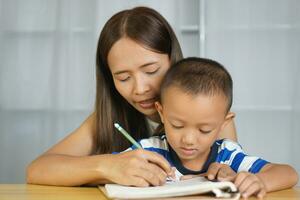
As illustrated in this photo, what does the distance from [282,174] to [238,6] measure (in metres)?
2.21

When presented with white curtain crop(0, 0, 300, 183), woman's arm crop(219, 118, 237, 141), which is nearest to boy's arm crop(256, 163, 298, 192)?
woman's arm crop(219, 118, 237, 141)

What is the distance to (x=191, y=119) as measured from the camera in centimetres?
126

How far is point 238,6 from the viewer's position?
10.7 ft

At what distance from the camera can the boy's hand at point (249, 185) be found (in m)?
1.04

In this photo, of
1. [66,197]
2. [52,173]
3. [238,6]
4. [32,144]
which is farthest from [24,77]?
[66,197]

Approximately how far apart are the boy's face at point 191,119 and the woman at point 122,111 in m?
0.12

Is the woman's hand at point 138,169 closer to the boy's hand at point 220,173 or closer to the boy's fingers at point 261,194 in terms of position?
the boy's hand at point 220,173

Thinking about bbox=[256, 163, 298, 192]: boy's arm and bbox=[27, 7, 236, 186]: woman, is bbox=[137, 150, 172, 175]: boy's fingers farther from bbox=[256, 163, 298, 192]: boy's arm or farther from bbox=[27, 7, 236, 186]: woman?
bbox=[256, 163, 298, 192]: boy's arm

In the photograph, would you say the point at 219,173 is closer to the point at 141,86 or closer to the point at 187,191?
the point at 187,191

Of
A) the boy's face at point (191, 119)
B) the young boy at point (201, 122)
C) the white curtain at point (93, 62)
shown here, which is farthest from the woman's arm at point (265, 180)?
the white curtain at point (93, 62)

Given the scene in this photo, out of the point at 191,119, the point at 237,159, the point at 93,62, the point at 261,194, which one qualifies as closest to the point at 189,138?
the point at 191,119

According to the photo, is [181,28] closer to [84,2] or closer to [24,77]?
[84,2]

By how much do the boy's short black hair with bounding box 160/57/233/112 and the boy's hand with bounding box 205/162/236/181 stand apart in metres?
0.19

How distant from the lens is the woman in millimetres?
1178
